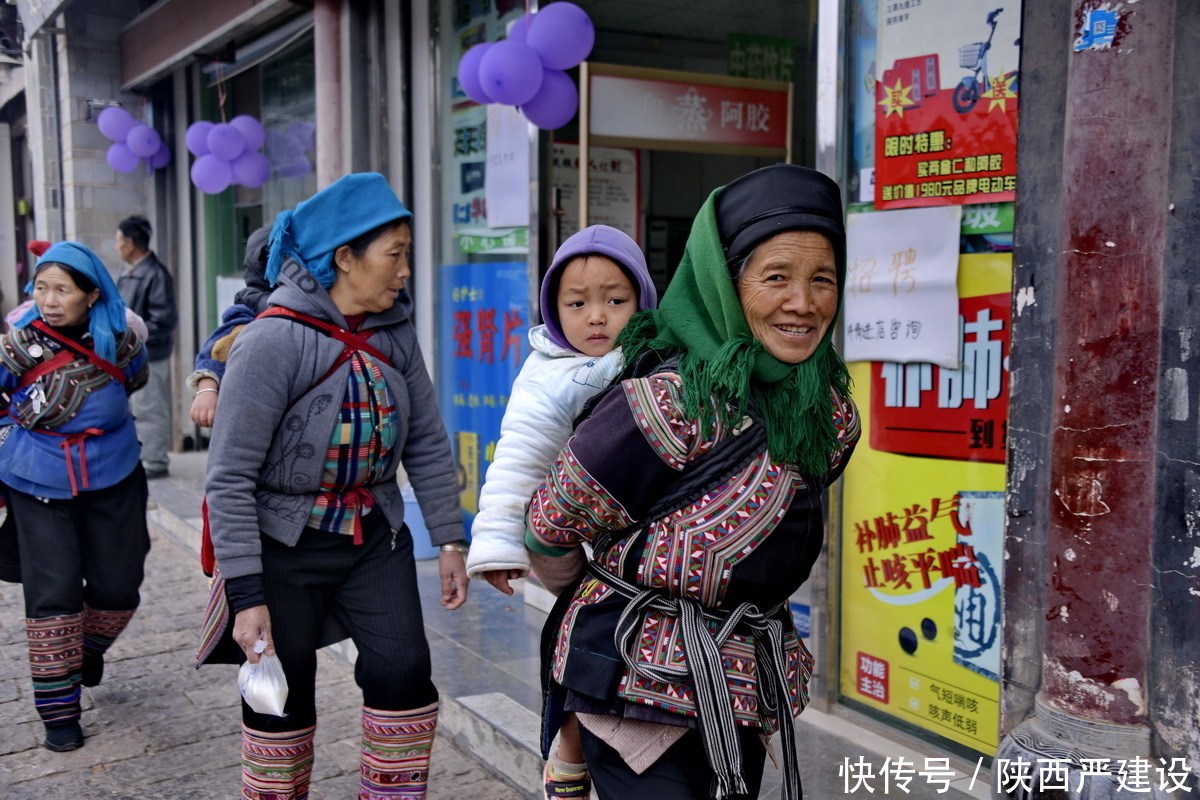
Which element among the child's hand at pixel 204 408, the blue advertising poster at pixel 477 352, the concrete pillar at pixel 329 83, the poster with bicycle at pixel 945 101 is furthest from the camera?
the concrete pillar at pixel 329 83

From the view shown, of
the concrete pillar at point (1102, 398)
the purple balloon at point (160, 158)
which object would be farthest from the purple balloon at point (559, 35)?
the purple balloon at point (160, 158)

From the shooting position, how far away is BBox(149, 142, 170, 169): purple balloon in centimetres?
1053

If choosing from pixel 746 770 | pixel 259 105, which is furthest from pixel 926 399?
pixel 259 105

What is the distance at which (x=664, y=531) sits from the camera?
6.64 feet

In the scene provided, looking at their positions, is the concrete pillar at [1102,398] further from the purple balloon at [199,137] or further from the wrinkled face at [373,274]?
the purple balloon at [199,137]

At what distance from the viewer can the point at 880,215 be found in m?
3.73

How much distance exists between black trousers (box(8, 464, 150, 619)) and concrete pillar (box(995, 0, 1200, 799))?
324 cm

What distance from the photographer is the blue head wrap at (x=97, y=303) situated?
4141 millimetres

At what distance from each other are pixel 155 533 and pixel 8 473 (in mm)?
3922

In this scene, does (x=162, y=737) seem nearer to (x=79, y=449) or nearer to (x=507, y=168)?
(x=79, y=449)

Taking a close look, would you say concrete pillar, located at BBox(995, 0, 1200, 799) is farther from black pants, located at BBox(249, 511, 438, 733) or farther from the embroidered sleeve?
black pants, located at BBox(249, 511, 438, 733)

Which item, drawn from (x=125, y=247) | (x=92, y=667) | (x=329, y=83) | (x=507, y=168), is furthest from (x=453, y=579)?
(x=125, y=247)

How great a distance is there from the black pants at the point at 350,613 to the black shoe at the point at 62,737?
1560 mm

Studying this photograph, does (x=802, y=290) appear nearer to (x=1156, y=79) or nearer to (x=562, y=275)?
(x=562, y=275)
